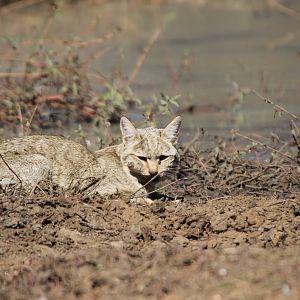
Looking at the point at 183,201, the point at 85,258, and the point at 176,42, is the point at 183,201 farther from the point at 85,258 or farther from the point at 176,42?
the point at 176,42

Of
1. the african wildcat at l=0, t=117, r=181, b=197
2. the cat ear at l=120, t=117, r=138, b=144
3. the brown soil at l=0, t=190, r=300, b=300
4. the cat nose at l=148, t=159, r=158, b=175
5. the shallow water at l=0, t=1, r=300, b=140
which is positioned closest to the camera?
the brown soil at l=0, t=190, r=300, b=300

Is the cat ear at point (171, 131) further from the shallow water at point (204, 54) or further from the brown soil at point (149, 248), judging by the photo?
the shallow water at point (204, 54)

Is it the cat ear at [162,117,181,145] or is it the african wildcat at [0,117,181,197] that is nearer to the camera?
the african wildcat at [0,117,181,197]

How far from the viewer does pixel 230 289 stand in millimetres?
5926

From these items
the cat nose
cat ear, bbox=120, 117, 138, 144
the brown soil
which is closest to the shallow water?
cat ear, bbox=120, 117, 138, 144

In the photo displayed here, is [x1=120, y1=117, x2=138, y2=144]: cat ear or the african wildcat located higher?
A: [x1=120, y1=117, x2=138, y2=144]: cat ear

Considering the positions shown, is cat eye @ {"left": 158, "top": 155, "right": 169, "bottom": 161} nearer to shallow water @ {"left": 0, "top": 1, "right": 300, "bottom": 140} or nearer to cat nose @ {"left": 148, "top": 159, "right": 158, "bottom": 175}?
cat nose @ {"left": 148, "top": 159, "right": 158, "bottom": 175}

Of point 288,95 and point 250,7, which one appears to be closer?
point 288,95

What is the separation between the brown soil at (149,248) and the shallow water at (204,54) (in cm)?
387

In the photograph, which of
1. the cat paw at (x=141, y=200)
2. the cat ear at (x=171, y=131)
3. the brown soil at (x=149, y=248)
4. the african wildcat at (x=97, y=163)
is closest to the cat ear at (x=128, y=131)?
the african wildcat at (x=97, y=163)

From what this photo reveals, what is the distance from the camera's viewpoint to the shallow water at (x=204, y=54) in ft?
45.1

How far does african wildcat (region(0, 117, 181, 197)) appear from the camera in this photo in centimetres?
845

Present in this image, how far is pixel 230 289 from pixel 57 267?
121cm

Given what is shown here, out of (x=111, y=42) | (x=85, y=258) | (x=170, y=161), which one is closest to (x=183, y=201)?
(x=170, y=161)
